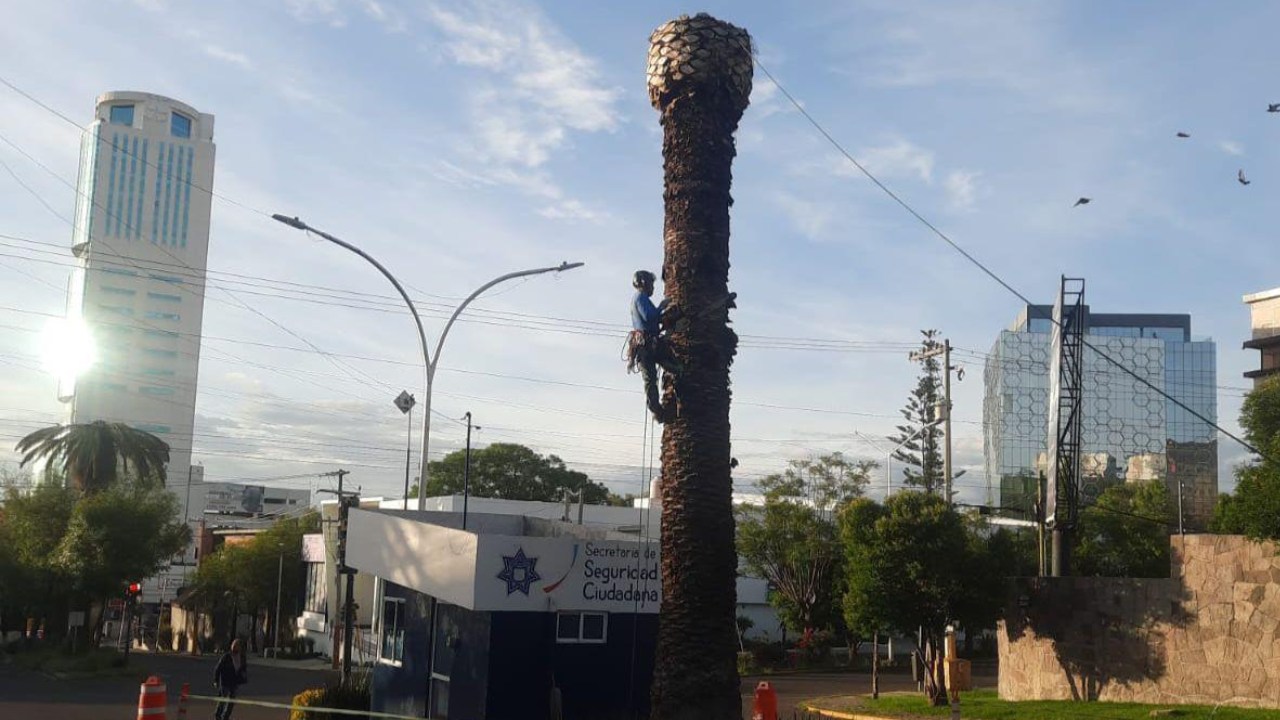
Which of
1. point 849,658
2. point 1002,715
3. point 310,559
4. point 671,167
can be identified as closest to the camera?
point 671,167

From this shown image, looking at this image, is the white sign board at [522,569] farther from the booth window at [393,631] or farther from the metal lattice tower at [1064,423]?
the metal lattice tower at [1064,423]

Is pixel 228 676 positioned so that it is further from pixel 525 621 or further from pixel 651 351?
pixel 651 351

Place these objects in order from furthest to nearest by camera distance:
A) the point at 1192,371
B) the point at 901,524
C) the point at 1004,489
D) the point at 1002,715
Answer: the point at 1192,371, the point at 1004,489, the point at 901,524, the point at 1002,715

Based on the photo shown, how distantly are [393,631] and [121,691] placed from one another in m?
15.9

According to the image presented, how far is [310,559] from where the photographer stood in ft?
194

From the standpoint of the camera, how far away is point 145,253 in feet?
572

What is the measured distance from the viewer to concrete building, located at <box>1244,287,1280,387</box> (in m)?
49.9

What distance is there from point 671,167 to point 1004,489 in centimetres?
9678

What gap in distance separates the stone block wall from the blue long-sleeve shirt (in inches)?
528

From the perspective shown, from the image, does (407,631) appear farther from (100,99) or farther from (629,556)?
(100,99)

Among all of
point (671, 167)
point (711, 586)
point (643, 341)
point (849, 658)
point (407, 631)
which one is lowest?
point (849, 658)

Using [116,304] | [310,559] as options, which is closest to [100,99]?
[116,304]

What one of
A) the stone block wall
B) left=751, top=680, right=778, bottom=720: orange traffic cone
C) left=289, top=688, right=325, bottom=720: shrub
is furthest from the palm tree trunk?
the stone block wall

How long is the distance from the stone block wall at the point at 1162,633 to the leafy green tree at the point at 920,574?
132 cm
